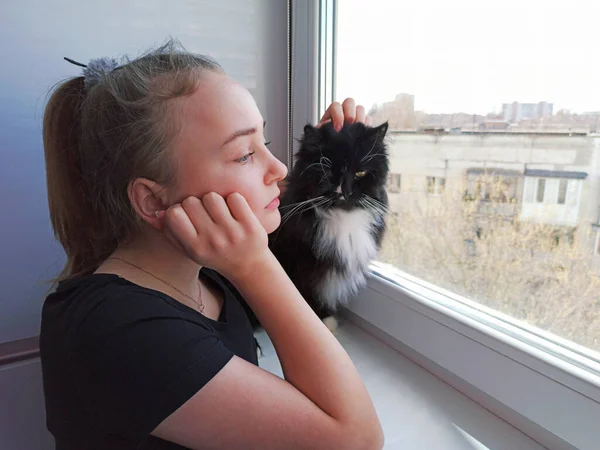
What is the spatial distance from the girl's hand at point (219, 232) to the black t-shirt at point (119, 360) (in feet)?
0.28

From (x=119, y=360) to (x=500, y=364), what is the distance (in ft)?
1.89

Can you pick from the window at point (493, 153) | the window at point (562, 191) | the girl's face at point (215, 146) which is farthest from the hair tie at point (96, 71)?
the window at point (562, 191)

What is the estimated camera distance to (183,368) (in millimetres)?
452

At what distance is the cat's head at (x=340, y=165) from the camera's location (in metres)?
0.90

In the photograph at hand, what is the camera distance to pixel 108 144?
0.59m

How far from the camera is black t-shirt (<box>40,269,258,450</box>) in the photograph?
0.45 m

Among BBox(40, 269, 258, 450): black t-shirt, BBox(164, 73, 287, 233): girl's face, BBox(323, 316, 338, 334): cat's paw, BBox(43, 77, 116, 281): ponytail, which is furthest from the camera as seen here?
BBox(323, 316, 338, 334): cat's paw

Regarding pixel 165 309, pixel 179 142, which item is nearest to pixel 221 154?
pixel 179 142

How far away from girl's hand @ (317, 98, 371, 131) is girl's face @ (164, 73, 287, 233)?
1.32 ft

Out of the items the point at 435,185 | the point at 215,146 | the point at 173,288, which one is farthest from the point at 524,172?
the point at 173,288

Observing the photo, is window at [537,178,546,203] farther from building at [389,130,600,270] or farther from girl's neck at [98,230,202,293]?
girl's neck at [98,230,202,293]

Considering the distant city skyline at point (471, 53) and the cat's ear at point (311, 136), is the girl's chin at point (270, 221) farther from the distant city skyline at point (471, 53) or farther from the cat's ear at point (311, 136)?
the distant city skyline at point (471, 53)

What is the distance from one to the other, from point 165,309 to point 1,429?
29.3 inches

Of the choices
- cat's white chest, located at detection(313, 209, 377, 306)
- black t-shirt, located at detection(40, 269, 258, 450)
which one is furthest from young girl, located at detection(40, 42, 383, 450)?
cat's white chest, located at detection(313, 209, 377, 306)
